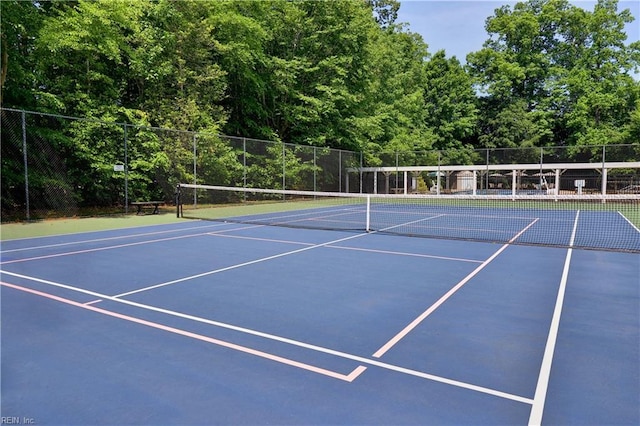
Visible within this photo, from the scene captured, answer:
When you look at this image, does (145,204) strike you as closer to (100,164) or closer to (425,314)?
(100,164)

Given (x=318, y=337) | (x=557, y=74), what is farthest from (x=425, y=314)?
(x=557, y=74)

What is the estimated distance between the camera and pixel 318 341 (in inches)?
162

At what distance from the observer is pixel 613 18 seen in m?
45.9

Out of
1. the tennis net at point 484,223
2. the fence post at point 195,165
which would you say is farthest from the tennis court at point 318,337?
the fence post at point 195,165

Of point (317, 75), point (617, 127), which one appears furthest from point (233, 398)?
point (617, 127)

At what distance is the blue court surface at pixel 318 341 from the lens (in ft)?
9.82

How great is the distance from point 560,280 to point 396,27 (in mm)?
54735

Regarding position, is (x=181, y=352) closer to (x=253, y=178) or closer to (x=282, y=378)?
(x=282, y=378)

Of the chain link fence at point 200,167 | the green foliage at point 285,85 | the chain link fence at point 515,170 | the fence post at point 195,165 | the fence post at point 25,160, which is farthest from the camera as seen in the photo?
the chain link fence at point 515,170

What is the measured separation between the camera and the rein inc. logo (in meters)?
2.78

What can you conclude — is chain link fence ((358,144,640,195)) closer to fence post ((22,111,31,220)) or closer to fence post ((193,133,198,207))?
fence post ((193,133,198,207))

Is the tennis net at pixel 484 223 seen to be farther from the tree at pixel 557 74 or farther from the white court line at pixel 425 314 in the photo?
the tree at pixel 557 74

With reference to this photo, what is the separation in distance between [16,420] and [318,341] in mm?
2270

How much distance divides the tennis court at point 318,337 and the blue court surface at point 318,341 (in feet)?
0.06
